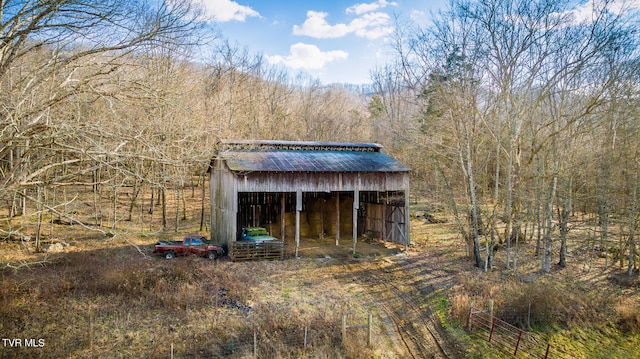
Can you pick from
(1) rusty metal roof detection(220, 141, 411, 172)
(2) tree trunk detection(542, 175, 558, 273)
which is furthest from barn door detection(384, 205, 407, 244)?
(2) tree trunk detection(542, 175, 558, 273)

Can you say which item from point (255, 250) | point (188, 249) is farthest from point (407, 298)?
point (188, 249)

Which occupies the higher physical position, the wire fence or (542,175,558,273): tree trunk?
(542,175,558,273): tree trunk

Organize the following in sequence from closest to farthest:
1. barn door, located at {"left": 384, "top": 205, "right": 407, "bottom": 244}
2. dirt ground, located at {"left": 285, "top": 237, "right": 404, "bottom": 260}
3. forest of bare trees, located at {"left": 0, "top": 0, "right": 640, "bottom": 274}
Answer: forest of bare trees, located at {"left": 0, "top": 0, "right": 640, "bottom": 274} → dirt ground, located at {"left": 285, "top": 237, "right": 404, "bottom": 260} → barn door, located at {"left": 384, "top": 205, "right": 407, "bottom": 244}

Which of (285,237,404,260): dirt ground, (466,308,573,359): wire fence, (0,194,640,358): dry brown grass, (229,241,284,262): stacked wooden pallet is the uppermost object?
(229,241,284,262): stacked wooden pallet

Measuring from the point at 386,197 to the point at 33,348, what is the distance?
1890 centimetres

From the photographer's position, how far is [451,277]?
1714 cm

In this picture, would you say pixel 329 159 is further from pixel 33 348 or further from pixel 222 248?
pixel 33 348

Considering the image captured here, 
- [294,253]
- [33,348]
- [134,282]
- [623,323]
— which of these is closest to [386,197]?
[294,253]

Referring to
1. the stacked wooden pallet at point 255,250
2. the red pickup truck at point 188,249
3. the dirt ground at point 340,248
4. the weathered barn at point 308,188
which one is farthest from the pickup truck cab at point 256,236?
the red pickup truck at point 188,249

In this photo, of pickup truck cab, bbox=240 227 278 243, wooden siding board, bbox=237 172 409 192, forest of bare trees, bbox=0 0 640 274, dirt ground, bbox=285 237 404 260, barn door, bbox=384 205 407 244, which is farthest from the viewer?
barn door, bbox=384 205 407 244

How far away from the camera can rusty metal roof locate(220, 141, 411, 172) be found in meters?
19.0

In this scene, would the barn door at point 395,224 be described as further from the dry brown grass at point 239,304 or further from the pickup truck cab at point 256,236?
the pickup truck cab at point 256,236

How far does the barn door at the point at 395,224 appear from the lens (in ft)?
74.0

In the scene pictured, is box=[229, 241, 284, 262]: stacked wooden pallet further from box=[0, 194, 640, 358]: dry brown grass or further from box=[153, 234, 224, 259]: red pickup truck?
box=[153, 234, 224, 259]: red pickup truck
